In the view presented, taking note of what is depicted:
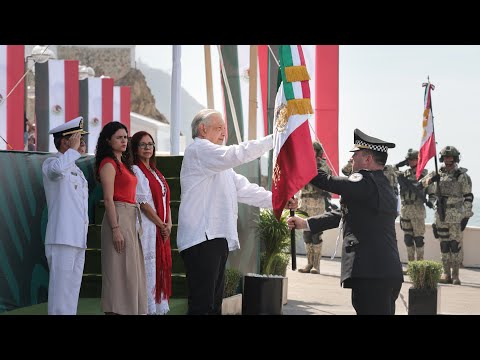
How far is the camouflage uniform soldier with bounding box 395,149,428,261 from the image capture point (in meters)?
15.3

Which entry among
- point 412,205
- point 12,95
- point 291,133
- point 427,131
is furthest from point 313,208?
point 291,133

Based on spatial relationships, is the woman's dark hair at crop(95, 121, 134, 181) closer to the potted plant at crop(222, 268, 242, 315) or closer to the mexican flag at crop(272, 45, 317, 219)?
the mexican flag at crop(272, 45, 317, 219)

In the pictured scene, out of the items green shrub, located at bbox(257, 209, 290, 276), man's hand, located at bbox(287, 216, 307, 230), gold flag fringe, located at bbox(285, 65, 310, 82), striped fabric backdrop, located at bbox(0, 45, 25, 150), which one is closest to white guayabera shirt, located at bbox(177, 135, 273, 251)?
gold flag fringe, located at bbox(285, 65, 310, 82)

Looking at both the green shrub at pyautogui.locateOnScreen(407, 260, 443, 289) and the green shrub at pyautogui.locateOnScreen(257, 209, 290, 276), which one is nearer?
the green shrub at pyautogui.locateOnScreen(407, 260, 443, 289)

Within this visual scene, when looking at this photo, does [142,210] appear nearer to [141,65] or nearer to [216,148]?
[216,148]

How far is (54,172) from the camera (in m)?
7.27

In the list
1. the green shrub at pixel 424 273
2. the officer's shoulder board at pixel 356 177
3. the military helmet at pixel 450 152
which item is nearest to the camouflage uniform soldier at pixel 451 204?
the military helmet at pixel 450 152

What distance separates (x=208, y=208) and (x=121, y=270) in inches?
31.7

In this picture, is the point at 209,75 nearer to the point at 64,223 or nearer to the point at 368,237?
the point at 64,223

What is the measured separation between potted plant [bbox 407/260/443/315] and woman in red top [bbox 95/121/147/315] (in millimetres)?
3091

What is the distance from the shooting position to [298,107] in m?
6.67

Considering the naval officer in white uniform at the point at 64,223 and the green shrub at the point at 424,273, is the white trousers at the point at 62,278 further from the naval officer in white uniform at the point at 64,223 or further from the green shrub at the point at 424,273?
the green shrub at the point at 424,273
